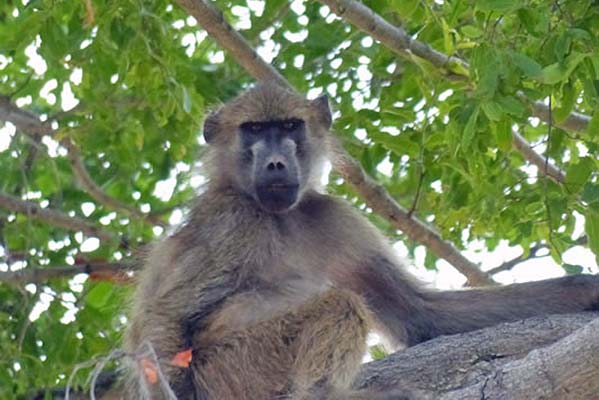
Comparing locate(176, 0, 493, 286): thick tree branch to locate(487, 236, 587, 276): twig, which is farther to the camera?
locate(487, 236, 587, 276): twig

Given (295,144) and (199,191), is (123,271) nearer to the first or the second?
(199,191)

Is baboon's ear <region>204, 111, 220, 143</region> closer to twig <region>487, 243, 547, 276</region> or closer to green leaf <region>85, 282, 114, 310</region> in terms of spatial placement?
green leaf <region>85, 282, 114, 310</region>

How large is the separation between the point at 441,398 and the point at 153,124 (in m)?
4.41

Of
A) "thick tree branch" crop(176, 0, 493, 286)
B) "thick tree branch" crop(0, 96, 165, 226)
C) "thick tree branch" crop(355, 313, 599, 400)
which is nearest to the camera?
"thick tree branch" crop(355, 313, 599, 400)

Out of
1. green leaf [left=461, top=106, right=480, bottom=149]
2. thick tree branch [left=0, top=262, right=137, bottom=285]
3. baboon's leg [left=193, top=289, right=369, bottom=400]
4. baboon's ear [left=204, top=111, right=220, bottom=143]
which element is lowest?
baboon's leg [left=193, top=289, right=369, bottom=400]

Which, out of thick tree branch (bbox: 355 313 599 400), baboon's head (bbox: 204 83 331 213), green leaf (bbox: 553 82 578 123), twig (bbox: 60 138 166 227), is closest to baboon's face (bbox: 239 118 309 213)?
baboon's head (bbox: 204 83 331 213)

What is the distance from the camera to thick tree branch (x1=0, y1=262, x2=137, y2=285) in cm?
843

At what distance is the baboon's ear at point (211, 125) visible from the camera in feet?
24.9

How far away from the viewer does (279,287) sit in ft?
21.5

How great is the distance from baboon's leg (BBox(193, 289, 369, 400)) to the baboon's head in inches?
36.1

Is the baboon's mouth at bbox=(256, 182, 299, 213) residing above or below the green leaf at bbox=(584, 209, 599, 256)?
above

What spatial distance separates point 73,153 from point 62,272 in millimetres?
908

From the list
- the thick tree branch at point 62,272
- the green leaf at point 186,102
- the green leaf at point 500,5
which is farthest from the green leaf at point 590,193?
the thick tree branch at point 62,272

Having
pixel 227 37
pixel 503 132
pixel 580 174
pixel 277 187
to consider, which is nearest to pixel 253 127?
pixel 277 187
